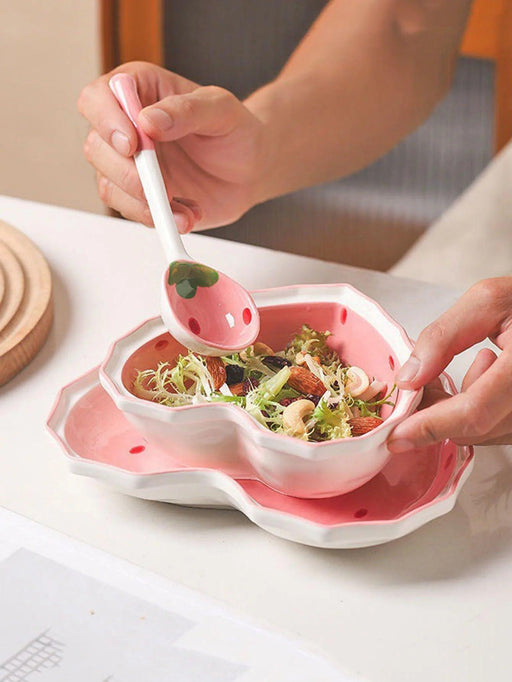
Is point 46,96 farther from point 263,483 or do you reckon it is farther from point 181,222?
point 263,483

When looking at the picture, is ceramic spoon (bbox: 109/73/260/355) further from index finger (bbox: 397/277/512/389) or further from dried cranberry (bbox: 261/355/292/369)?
index finger (bbox: 397/277/512/389)

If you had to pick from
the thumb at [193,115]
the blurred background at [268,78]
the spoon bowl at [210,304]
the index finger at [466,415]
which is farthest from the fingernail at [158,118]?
the blurred background at [268,78]

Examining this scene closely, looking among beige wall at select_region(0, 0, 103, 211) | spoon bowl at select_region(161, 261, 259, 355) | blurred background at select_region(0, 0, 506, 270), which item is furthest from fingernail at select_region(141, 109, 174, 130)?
beige wall at select_region(0, 0, 103, 211)

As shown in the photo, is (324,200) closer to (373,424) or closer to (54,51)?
(54,51)

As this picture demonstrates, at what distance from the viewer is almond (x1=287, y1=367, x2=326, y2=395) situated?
25.5 inches

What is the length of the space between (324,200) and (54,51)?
0.88 metres

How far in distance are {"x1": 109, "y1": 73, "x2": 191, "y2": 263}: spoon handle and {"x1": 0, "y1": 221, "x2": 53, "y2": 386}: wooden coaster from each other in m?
0.16

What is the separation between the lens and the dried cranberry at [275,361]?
0.69 meters

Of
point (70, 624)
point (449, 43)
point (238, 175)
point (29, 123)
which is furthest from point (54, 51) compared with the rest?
point (70, 624)

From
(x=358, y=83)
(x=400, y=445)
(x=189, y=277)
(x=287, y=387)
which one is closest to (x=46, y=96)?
(x=358, y=83)

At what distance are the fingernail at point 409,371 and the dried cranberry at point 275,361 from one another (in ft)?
0.36

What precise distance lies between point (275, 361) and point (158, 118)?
259mm

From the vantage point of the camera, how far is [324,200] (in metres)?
2.45

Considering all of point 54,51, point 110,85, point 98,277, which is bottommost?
point 54,51
